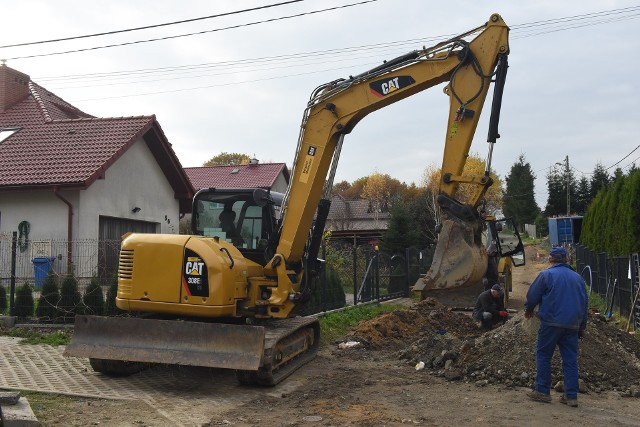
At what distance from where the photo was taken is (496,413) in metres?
6.88

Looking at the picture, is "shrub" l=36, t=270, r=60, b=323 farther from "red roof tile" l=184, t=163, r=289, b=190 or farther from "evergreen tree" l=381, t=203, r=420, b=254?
"evergreen tree" l=381, t=203, r=420, b=254

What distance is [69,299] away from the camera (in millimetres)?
11930

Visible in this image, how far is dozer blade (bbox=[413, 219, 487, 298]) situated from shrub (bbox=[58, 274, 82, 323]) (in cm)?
687

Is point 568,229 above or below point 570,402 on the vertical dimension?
above

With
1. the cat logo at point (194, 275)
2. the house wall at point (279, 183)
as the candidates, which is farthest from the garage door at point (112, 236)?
the house wall at point (279, 183)

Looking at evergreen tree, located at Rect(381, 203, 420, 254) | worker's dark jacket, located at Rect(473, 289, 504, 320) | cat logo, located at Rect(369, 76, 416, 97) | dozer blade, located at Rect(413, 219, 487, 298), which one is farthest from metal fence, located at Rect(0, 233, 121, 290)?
evergreen tree, located at Rect(381, 203, 420, 254)

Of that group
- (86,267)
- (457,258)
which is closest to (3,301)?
(86,267)

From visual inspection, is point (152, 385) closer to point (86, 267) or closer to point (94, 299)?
point (94, 299)

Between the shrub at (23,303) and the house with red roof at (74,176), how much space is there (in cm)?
116

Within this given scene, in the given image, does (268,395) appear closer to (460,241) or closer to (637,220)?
(460,241)

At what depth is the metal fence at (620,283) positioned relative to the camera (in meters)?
13.2

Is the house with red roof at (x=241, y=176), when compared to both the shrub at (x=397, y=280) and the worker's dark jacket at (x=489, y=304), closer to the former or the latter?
the shrub at (x=397, y=280)

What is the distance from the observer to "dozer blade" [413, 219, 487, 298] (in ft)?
25.3

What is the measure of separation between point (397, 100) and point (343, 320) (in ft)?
21.4
